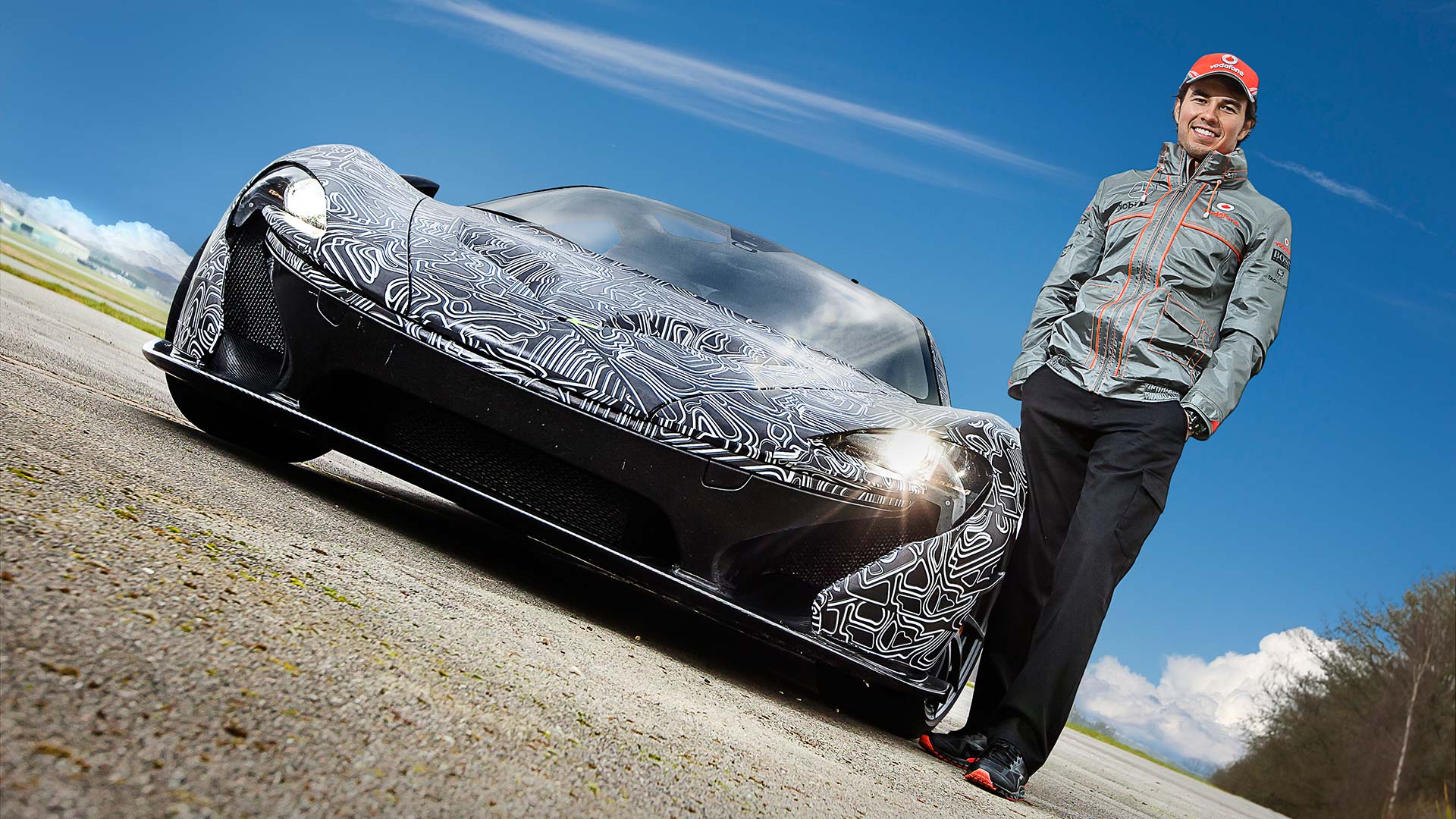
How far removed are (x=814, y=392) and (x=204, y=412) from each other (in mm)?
1886

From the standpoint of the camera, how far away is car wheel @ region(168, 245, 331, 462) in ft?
10.6

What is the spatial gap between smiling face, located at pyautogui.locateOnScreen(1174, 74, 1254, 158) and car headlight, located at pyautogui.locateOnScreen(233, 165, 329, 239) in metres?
2.43

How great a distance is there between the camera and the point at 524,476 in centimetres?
256

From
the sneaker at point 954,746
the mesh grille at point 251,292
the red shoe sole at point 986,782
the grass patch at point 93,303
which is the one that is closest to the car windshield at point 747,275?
the mesh grille at point 251,292

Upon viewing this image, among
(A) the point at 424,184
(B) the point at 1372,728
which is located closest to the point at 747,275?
(A) the point at 424,184

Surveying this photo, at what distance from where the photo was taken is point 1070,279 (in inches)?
128

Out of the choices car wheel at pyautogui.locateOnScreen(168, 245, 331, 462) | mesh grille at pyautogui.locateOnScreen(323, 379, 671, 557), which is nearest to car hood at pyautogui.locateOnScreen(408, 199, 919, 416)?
mesh grille at pyautogui.locateOnScreen(323, 379, 671, 557)

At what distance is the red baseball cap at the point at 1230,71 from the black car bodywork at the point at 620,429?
3.95ft

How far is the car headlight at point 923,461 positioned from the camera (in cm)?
257

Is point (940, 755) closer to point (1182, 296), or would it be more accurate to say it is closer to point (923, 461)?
point (923, 461)

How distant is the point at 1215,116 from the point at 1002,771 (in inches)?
75.6

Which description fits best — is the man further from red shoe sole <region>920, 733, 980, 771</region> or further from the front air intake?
the front air intake

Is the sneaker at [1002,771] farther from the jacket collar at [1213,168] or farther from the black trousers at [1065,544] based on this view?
the jacket collar at [1213,168]

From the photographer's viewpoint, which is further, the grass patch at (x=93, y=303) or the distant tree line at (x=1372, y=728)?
the distant tree line at (x=1372, y=728)
